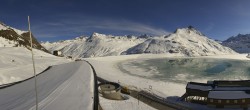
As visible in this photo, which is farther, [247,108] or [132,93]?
[132,93]

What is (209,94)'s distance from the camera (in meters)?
46.5

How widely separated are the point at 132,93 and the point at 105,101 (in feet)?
43.6

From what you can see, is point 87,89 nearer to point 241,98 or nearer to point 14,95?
point 14,95

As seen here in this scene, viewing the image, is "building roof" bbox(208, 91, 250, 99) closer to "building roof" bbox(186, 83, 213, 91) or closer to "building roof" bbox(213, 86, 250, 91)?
"building roof" bbox(213, 86, 250, 91)

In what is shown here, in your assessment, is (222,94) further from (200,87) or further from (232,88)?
(200,87)

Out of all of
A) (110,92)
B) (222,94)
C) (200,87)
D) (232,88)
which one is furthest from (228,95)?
(110,92)

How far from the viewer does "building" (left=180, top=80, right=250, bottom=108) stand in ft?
146

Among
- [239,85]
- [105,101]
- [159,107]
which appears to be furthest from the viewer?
[239,85]

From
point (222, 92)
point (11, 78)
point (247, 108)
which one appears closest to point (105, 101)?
point (11, 78)

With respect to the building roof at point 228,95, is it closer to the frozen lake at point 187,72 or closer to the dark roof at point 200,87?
the dark roof at point 200,87

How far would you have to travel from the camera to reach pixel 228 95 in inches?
1793

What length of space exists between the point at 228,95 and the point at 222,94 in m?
1.02

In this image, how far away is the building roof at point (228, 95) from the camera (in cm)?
4478

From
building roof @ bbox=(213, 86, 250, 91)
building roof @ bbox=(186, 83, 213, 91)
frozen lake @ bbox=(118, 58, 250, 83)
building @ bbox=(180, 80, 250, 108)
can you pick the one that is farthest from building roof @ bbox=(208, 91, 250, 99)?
frozen lake @ bbox=(118, 58, 250, 83)
